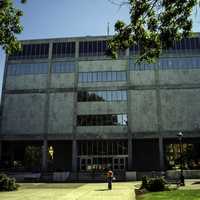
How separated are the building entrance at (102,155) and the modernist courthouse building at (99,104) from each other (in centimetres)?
18

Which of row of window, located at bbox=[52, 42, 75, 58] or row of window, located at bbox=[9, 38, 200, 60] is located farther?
row of window, located at bbox=[52, 42, 75, 58]

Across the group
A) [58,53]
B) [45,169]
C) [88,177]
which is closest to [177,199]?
[88,177]

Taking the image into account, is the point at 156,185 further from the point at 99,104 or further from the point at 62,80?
the point at 62,80

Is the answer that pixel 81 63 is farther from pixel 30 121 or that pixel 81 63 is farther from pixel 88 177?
pixel 88 177

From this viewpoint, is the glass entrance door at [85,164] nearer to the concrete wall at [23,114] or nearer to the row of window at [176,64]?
the concrete wall at [23,114]

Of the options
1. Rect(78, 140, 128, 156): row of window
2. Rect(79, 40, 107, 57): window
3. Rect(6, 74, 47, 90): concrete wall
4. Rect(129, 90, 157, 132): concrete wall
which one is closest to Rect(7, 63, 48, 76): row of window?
Rect(6, 74, 47, 90): concrete wall

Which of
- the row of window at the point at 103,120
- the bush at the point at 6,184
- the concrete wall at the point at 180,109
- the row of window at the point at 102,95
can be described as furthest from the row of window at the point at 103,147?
the bush at the point at 6,184

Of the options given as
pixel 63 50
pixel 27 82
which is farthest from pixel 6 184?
pixel 63 50

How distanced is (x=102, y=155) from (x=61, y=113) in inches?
427

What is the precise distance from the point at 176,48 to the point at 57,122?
2646 centimetres

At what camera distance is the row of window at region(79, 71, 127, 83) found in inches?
1961

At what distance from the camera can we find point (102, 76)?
5016 centimetres

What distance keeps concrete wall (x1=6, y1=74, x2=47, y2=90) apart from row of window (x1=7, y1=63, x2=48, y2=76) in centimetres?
86

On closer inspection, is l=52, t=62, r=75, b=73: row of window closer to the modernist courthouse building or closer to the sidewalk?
the modernist courthouse building
